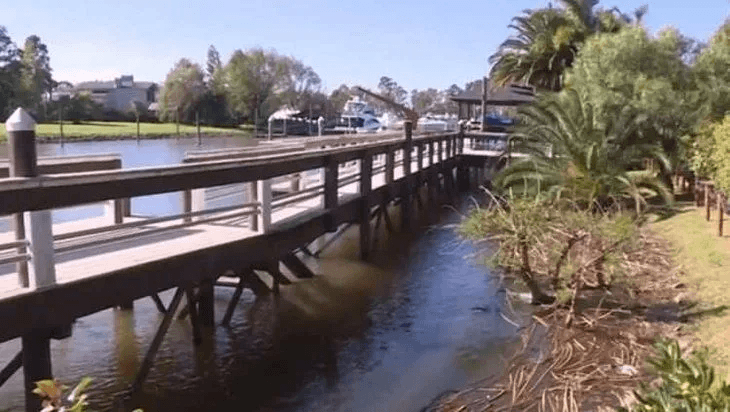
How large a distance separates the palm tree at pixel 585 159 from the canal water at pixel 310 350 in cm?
575

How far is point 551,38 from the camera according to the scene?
34.5 meters

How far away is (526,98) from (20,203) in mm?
41834

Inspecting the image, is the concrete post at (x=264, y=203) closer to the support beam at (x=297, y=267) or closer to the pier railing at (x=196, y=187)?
the pier railing at (x=196, y=187)

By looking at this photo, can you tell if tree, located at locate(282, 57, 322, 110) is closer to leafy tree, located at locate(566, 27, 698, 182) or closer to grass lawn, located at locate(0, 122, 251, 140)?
grass lawn, located at locate(0, 122, 251, 140)

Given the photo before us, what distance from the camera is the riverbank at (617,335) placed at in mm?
7992

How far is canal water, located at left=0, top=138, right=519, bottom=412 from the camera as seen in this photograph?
8414 mm

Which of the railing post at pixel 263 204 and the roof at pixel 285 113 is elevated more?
the roof at pixel 285 113

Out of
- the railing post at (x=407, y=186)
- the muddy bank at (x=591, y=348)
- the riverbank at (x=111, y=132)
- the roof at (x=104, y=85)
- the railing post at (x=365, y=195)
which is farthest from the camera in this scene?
the roof at (x=104, y=85)

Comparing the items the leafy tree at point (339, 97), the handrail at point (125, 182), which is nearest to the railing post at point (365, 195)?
the handrail at point (125, 182)

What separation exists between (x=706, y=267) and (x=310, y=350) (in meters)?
6.44

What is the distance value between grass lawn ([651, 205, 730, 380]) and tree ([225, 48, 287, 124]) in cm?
6692

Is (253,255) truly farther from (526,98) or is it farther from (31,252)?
(526,98)

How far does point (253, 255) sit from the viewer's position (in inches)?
363

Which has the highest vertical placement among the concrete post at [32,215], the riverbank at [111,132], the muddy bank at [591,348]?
the concrete post at [32,215]
